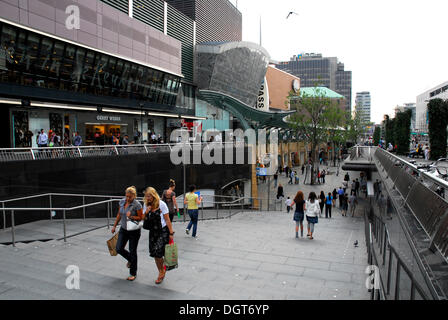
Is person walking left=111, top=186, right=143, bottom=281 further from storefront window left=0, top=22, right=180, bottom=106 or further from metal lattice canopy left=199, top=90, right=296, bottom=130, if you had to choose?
metal lattice canopy left=199, top=90, right=296, bottom=130

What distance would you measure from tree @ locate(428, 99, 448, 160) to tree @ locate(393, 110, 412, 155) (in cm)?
1101

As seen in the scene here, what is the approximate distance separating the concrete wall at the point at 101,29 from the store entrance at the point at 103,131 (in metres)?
6.25

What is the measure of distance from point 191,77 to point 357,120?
42510 mm

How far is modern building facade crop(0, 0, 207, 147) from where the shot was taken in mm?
21281

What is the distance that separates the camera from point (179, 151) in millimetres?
24047

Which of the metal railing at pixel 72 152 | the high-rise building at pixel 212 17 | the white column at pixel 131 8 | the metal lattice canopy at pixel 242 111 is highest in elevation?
the high-rise building at pixel 212 17

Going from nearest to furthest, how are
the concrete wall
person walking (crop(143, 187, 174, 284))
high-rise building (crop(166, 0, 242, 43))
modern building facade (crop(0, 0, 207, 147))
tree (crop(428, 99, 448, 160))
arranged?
person walking (crop(143, 187, 174, 284)) < modern building facade (crop(0, 0, 207, 147)) < the concrete wall < tree (crop(428, 99, 448, 160)) < high-rise building (crop(166, 0, 242, 43))

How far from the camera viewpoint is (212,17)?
6662cm

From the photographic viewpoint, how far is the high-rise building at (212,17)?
6038 centimetres

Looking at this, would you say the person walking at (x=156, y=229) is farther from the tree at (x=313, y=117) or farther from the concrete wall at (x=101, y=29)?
the tree at (x=313, y=117)

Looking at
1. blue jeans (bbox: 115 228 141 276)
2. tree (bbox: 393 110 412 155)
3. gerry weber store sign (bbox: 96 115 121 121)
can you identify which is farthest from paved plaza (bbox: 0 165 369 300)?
tree (bbox: 393 110 412 155)

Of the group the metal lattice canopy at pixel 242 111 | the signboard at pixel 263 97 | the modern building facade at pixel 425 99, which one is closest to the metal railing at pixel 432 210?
the metal lattice canopy at pixel 242 111

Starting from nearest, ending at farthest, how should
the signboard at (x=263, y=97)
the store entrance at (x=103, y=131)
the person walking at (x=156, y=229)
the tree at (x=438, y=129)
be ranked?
the person walking at (x=156, y=229) → the tree at (x=438, y=129) → the store entrance at (x=103, y=131) → the signboard at (x=263, y=97)

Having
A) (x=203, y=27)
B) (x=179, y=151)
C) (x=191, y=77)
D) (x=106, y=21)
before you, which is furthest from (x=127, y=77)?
(x=203, y=27)
